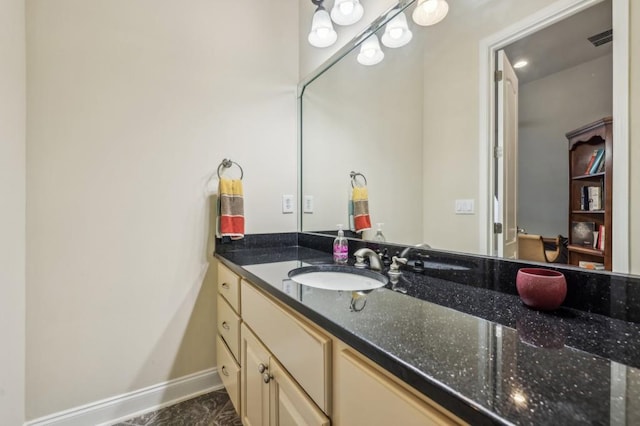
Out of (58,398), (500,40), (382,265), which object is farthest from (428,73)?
(58,398)

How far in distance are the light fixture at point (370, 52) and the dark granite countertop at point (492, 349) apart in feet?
3.99

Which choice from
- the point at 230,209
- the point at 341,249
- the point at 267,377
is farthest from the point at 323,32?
the point at 267,377

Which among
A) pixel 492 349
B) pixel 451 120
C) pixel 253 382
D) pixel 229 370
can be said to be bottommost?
pixel 229 370

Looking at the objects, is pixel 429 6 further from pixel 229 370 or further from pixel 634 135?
pixel 229 370

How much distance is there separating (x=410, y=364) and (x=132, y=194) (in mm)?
1516

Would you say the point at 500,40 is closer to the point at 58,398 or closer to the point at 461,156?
the point at 461,156

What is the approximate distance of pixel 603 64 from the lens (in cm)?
70

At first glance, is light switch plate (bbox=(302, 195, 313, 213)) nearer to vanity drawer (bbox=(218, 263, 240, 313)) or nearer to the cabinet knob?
vanity drawer (bbox=(218, 263, 240, 313))

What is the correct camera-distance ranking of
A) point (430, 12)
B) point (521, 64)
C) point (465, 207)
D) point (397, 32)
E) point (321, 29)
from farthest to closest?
point (321, 29) → point (397, 32) → point (430, 12) → point (465, 207) → point (521, 64)

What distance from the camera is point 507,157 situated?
0.93 metres

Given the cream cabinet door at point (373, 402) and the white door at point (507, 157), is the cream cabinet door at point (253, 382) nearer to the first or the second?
the cream cabinet door at point (373, 402)

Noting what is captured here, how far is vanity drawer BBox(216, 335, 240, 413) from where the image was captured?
1.26 m

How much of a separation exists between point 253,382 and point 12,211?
3.82 feet

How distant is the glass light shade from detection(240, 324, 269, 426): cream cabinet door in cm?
162
